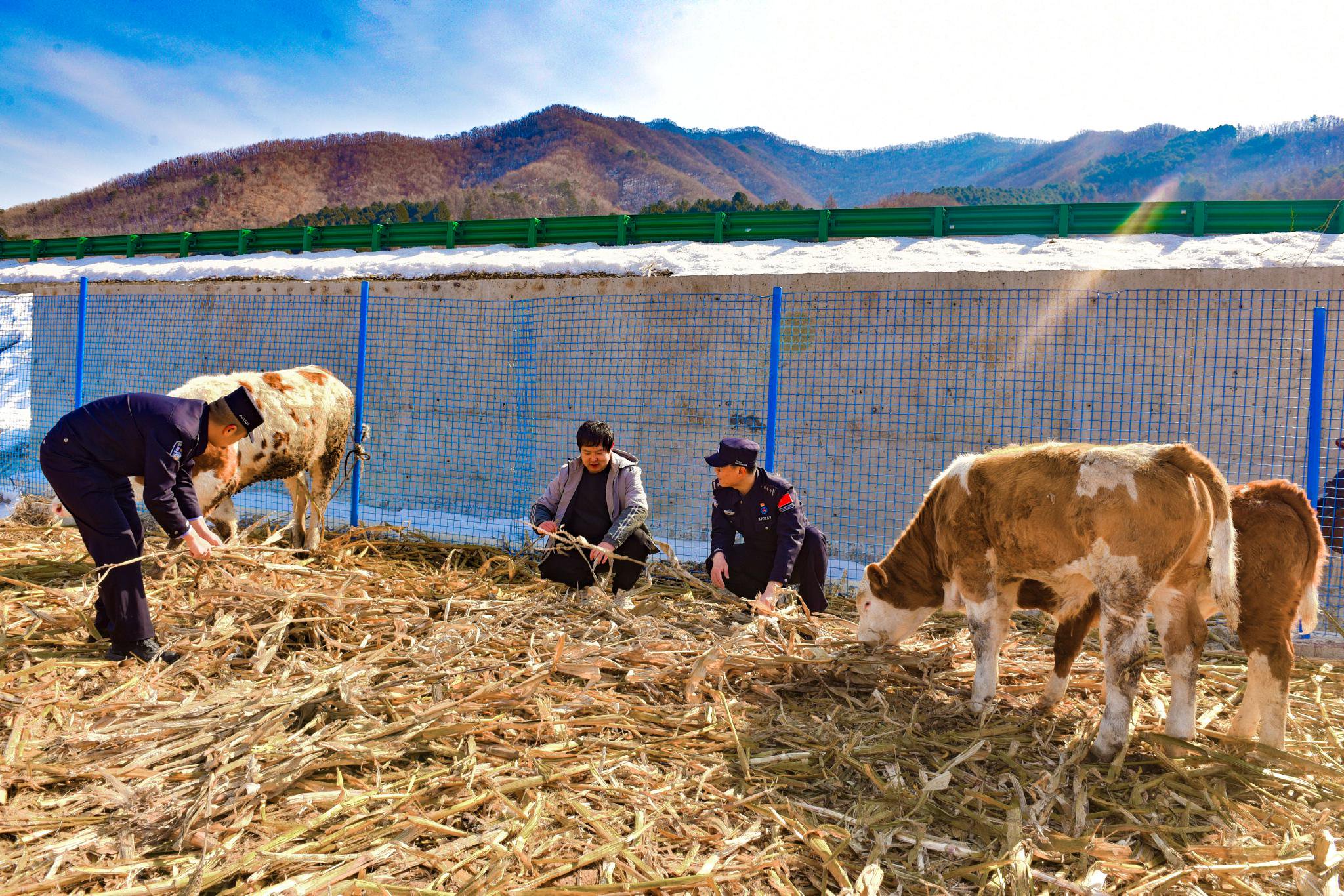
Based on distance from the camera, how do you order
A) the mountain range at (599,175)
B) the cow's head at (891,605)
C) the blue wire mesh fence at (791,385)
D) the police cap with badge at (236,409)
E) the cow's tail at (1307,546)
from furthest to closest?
the mountain range at (599,175) < the blue wire mesh fence at (791,385) < the cow's head at (891,605) < the police cap with badge at (236,409) < the cow's tail at (1307,546)

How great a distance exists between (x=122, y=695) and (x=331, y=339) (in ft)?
22.7

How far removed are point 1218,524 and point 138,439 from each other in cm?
531

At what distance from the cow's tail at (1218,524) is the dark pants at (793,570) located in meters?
2.42

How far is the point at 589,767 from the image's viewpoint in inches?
122

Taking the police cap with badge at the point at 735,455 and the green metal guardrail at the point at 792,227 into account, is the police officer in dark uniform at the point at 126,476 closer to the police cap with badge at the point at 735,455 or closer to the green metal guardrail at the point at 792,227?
the police cap with badge at the point at 735,455

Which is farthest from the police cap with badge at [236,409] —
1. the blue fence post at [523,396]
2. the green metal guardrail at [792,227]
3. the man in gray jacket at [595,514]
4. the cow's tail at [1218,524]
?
the green metal guardrail at [792,227]

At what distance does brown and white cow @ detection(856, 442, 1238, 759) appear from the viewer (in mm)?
3348

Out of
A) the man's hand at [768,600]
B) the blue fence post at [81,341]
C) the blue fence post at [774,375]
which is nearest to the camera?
the man's hand at [768,600]

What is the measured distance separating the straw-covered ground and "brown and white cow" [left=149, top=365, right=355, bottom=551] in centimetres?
154

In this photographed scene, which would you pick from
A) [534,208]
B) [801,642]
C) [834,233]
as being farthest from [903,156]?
[801,642]

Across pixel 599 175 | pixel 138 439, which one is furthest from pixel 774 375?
pixel 599 175

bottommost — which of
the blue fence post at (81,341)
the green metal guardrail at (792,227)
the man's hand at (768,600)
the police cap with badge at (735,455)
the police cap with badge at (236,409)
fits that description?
the man's hand at (768,600)

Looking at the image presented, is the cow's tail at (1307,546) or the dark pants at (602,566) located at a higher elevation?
the cow's tail at (1307,546)

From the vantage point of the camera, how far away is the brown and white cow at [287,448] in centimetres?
621
